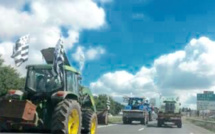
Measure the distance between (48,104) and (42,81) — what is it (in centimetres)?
97

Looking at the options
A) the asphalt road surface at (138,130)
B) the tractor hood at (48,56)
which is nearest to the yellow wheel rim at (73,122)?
the tractor hood at (48,56)

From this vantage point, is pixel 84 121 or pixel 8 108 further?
pixel 84 121

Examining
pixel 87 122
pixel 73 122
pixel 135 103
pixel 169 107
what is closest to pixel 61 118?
pixel 73 122

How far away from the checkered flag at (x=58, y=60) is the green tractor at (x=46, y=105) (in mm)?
277

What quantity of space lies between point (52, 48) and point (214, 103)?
5090 cm

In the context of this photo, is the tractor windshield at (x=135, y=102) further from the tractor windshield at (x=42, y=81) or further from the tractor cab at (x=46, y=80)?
the tractor windshield at (x=42, y=81)

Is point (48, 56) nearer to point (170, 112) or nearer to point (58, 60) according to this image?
point (58, 60)

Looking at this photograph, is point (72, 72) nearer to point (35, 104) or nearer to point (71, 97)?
point (71, 97)

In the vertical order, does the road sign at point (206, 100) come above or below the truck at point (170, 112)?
above

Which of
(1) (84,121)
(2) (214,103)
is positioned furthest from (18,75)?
(1) (84,121)

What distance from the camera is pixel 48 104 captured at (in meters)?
13.0

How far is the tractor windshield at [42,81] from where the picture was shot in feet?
43.5

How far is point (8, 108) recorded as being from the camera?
11.7 meters

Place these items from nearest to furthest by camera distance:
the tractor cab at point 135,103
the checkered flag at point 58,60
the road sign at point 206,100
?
the checkered flag at point 58,60
the tractor cab at point 135,103
the road sign at point 206,100
